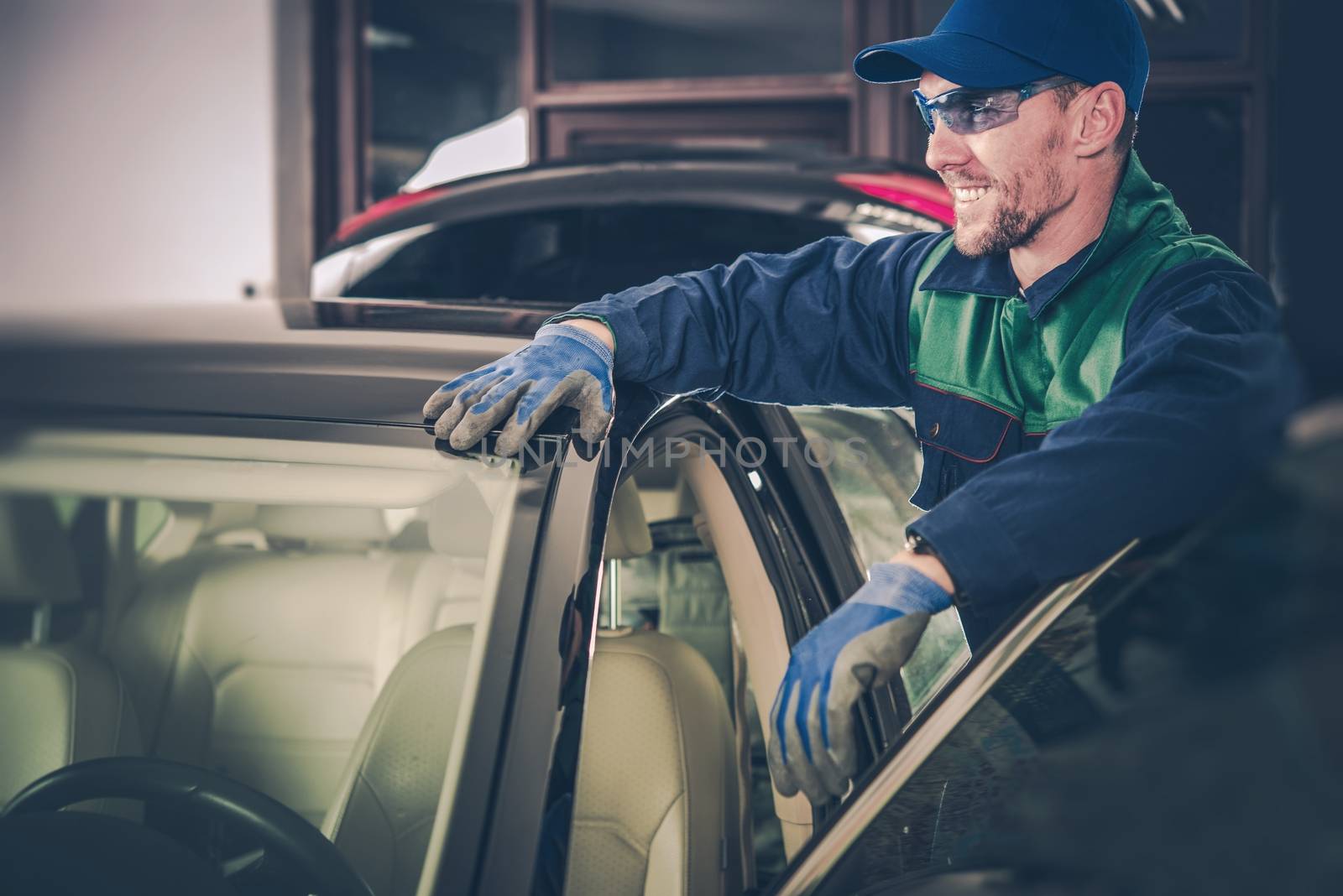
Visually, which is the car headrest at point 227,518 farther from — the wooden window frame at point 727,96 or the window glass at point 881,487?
the wooden window frame at point 727,96

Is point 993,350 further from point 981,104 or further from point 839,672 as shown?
point 839,672

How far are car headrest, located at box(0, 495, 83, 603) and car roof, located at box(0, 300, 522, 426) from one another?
0.64ft

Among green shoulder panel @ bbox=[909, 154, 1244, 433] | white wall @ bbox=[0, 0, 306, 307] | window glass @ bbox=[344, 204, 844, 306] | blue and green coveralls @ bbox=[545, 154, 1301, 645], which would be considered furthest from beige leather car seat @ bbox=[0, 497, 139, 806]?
white wall @ bbox=[0, 0, 306, 307]

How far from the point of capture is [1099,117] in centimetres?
143

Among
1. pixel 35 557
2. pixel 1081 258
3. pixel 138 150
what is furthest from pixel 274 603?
pixel 138 150

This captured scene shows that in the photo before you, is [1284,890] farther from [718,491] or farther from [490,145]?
[490,145]

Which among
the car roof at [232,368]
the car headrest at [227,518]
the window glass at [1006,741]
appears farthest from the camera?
the car headrest at [227,518]

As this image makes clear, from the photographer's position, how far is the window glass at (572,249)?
108 inches

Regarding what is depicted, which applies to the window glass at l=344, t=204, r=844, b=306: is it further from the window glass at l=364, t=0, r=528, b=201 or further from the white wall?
the white wall

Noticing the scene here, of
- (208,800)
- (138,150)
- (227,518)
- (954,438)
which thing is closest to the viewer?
(208,800)

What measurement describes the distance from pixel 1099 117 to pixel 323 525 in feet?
3.38

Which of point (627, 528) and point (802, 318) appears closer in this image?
point (627, 528)

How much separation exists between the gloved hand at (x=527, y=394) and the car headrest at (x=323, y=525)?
0.34 metres

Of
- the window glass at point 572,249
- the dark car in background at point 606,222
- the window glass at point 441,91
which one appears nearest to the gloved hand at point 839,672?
the dark car in background at point 606,222
